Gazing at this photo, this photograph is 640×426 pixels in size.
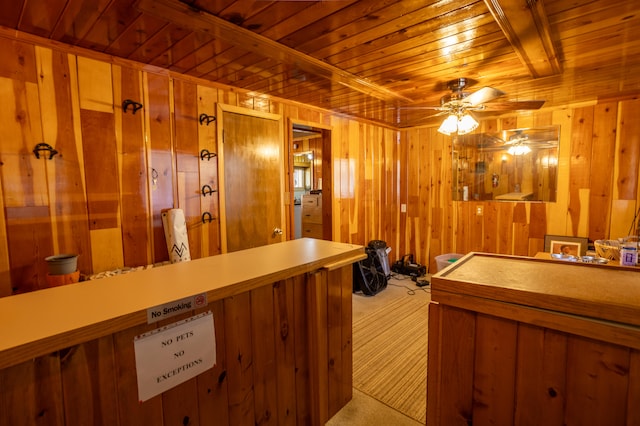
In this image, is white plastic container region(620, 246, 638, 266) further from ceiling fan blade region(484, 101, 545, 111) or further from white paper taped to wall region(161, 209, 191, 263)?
white paper taped to wall region(161, 209, 191, 263)

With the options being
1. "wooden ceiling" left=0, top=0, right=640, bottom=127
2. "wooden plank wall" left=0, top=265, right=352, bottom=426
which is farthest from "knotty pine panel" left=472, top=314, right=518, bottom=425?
"wooden ceiling" left=0, top=0, right=640, bottom=127

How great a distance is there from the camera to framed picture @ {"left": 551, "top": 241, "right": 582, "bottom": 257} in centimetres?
368

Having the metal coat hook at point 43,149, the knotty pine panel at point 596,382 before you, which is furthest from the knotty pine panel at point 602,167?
the metal coat hook at point 43,149

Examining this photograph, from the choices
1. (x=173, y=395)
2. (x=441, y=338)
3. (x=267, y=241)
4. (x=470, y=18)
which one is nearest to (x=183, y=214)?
(x=267, y=241)

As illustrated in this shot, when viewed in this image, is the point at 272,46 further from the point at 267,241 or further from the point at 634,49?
the point at 634,49

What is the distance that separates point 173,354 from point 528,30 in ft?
8.19

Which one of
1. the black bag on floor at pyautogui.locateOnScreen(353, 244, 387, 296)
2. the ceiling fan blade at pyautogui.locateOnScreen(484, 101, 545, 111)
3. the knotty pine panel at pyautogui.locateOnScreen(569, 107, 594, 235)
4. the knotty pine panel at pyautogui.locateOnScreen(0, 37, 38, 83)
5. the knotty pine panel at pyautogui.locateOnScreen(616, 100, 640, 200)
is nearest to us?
the knotty pine panel at pyautogui.locateOnScreen(0, 37, 38, 83)

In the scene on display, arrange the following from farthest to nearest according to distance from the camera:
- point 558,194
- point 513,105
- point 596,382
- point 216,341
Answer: point 558,194 → point 513,105 → point 216,341 → point 596,382

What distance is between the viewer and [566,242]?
12.5 ft

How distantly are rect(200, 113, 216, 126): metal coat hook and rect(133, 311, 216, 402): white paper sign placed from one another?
2101mm

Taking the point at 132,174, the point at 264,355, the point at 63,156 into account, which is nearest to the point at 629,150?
the point at 264,355

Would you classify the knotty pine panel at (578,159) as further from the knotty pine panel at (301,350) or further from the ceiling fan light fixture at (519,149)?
the knotty pine panel at (301,350)

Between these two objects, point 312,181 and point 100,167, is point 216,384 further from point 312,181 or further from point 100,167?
point 312,181

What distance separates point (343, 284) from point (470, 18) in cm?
169
